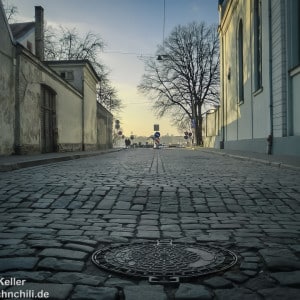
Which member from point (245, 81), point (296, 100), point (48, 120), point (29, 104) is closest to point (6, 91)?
point (29, 104)

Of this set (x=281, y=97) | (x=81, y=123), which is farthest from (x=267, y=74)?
(x=81, y=123)

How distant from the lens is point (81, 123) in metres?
33.1

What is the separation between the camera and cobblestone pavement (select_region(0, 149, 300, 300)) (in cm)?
262

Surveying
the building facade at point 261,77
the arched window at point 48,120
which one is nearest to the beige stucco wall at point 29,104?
the arched window at point 48,120

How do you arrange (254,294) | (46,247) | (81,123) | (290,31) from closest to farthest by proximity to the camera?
1. (254,294)
2. (46,247)
3. (290,31)
4. (81,123)

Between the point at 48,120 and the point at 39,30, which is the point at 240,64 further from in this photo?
the point at 39,30

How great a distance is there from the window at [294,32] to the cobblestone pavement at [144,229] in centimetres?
772

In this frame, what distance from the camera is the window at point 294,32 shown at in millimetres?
14625

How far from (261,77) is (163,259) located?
57.3 feet

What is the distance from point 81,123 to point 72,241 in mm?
29790

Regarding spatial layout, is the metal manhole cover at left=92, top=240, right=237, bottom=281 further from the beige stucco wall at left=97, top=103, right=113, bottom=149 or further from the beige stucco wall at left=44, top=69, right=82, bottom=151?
the beige stucco wall at left=97, top=103, right=113, bottom=149

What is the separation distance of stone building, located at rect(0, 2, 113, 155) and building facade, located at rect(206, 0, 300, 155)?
10.1 metres

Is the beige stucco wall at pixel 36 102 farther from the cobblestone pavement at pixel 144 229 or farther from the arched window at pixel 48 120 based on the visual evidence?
the cobblestone pavement at pixel 144 229

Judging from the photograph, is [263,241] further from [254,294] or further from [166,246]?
[254,294]
